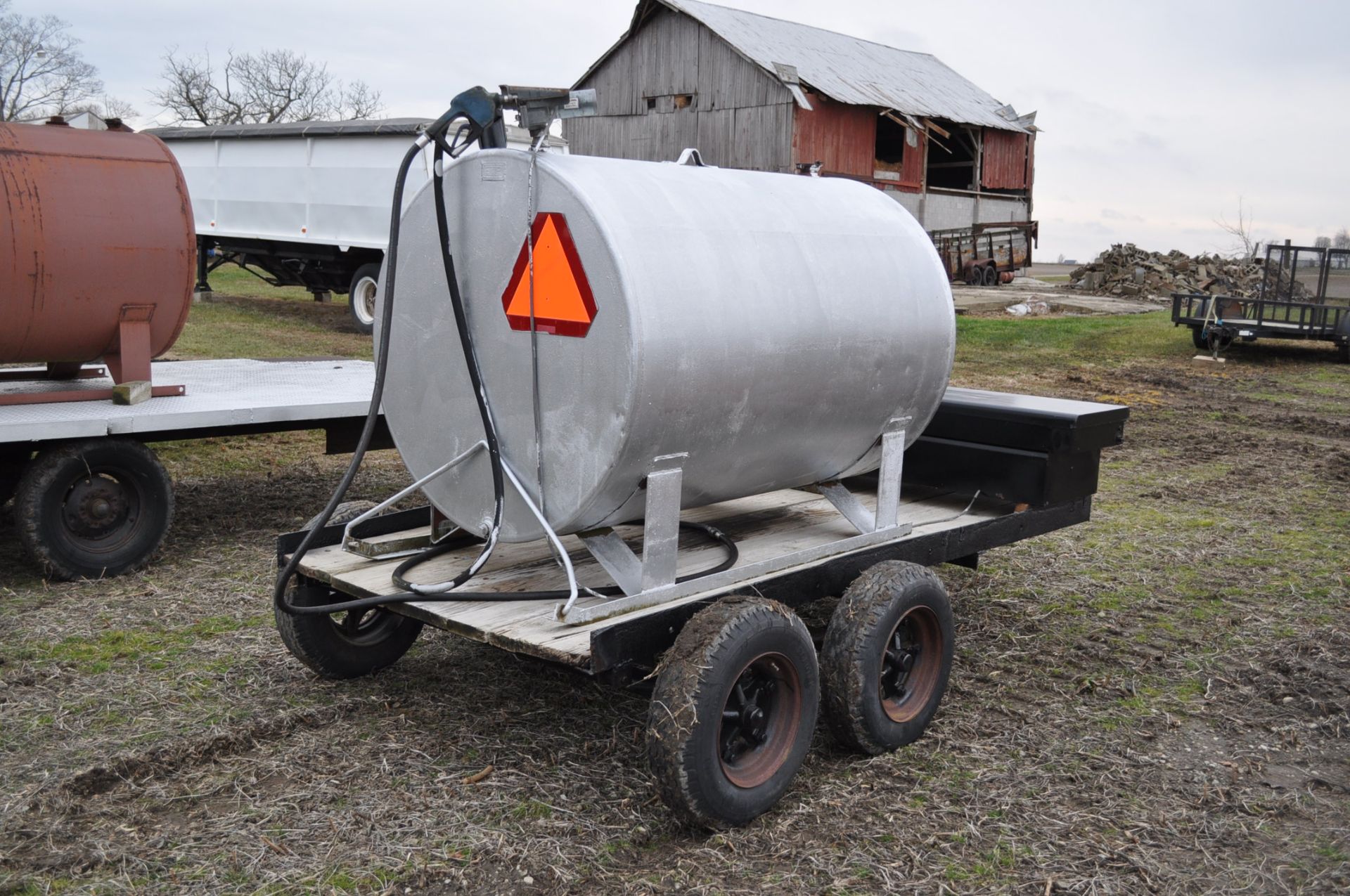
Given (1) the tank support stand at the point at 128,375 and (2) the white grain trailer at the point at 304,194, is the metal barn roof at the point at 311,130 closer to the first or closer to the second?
(2) the white grain trailer at the point at 304,194

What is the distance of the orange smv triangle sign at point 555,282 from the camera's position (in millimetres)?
3709

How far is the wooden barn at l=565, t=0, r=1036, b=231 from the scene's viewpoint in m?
27.7

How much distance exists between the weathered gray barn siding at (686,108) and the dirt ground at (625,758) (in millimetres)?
22237

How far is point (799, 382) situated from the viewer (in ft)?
13.9

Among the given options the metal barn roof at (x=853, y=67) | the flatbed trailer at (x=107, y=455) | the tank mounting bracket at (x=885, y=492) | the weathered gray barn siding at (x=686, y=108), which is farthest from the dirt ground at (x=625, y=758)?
the metal barn roof at (x=853, y=67)

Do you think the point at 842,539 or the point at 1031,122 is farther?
the point at 1031,122

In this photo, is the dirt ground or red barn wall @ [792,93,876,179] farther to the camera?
red barn wall @ [792,93,876,179]

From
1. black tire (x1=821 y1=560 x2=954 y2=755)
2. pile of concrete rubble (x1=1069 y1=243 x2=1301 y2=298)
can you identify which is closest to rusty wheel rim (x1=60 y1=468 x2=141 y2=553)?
black tire (x1=821 y1=560 x2=954 y2=755)

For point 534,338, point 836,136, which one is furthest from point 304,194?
point 534,338

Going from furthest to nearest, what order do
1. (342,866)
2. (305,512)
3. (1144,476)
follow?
(1144,476)
(305,512)
(342,866)

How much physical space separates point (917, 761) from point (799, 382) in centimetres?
140

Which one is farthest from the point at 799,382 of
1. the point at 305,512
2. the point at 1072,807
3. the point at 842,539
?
the point at 305,512

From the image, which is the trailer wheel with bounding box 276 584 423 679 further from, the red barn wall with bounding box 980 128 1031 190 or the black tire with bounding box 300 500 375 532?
the red barn wall with bounding box 980 128 1031 190

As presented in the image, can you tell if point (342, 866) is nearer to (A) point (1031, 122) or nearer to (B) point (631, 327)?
(B) point (631, 327)
